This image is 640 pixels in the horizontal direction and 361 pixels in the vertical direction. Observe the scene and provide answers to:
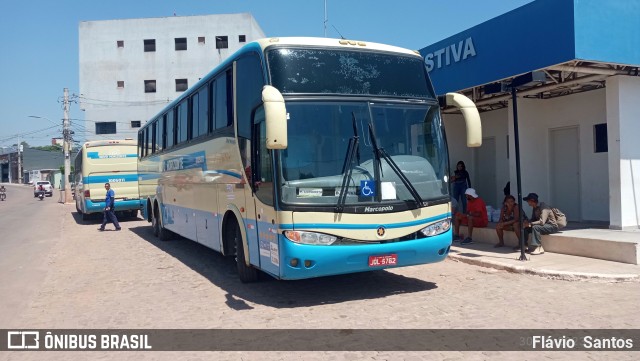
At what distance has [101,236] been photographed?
659 inches

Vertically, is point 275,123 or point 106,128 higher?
point 106,128

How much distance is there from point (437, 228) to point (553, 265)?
2.91 meters

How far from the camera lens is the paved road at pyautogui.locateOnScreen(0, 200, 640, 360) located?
19.4 feet

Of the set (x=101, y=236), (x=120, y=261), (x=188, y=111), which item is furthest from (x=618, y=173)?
(x=101, y=236)

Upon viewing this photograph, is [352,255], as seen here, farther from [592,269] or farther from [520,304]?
[592,269]

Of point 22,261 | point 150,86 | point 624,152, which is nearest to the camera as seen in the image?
point 624,152

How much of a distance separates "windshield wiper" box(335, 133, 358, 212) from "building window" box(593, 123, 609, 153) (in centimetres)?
765

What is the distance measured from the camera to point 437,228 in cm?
712

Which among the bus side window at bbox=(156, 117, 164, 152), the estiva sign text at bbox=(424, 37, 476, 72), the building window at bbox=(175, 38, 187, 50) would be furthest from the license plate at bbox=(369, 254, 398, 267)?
the building window at bbox=(175, 38, 187, 50)

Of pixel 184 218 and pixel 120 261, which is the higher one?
pixel 184 218

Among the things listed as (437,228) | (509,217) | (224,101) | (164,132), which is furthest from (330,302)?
(164,132)

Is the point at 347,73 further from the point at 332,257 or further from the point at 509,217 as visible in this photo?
the point at 509,217

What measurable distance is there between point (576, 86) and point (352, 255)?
776cm

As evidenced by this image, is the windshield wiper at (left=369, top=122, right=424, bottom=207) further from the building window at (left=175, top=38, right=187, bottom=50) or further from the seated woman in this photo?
the building window at (left=175, top=38, right=187, bottom=50)
